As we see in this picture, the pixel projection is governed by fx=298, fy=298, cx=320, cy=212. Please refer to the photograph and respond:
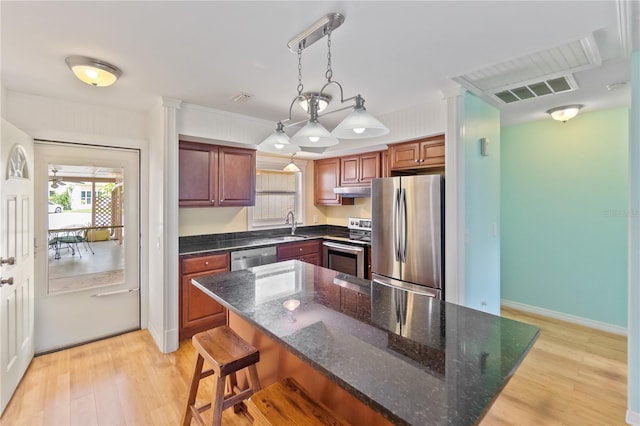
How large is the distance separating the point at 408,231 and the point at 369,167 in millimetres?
1167

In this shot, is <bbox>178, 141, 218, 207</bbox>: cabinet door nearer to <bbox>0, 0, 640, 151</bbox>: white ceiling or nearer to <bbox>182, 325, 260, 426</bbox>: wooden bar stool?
<bbox>0, 0, 640, 151</bbox>: white ceiling

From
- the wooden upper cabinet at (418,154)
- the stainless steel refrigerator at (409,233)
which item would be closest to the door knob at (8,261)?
the stainless steel refrigerator at (409,233)

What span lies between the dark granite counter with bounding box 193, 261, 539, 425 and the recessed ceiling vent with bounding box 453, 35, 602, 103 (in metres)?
1.81

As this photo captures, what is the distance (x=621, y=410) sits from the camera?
208cm

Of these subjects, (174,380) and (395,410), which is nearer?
(395,410)

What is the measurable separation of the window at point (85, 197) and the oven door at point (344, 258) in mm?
2763

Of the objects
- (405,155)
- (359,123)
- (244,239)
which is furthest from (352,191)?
(359,123)

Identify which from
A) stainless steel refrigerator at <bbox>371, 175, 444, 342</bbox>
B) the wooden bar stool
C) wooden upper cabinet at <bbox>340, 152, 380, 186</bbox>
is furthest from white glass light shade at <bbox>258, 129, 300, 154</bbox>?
wooden upper cabinet at <bbox>340, 152, 380, 186</bbox>

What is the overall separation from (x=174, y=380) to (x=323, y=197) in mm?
2968

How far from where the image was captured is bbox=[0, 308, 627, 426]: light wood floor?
2.02 meters

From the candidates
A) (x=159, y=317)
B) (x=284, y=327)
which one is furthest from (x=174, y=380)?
(x=284, y=327)

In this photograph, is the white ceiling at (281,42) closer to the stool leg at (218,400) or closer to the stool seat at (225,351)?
the stool seat at (225,351)

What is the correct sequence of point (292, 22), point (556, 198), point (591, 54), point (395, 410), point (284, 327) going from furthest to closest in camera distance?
1. point (556, 198)
2. point (591, 54)
3. point (292, 22)
4. point (284, 327)
5. point (395, 410)

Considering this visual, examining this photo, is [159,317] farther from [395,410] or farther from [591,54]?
[591,54]
